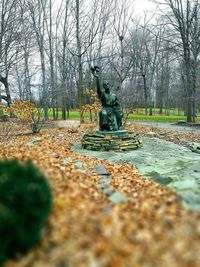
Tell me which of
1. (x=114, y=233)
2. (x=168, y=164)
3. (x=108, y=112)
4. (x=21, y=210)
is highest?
(x=108, y=112)

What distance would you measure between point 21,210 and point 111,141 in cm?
698

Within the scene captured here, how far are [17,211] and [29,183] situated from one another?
1.02 ft

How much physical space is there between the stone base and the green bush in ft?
21.7

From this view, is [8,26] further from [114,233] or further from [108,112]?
[114,233]

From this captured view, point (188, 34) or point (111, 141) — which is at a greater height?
point (188, 34)

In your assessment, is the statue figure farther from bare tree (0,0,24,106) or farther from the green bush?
the green bush

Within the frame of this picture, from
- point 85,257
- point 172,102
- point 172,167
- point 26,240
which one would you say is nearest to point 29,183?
point 26,240

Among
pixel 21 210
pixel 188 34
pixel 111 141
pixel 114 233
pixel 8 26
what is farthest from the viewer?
pixel 188 34

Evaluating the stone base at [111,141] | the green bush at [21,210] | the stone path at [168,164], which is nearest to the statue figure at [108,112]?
the stone base at [111,141]

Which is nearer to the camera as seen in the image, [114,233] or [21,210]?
[21,210]

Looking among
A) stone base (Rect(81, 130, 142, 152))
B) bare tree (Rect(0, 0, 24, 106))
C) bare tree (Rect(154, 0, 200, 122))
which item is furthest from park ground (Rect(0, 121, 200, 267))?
bare tree (Rect(154, 0, 200, 122))

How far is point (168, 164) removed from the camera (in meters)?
7.48

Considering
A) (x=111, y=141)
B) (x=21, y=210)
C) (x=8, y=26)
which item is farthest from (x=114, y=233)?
(x=8, y=26)

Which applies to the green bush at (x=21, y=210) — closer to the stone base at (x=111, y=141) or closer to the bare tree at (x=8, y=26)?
the stone base at (x=111, y=141)
